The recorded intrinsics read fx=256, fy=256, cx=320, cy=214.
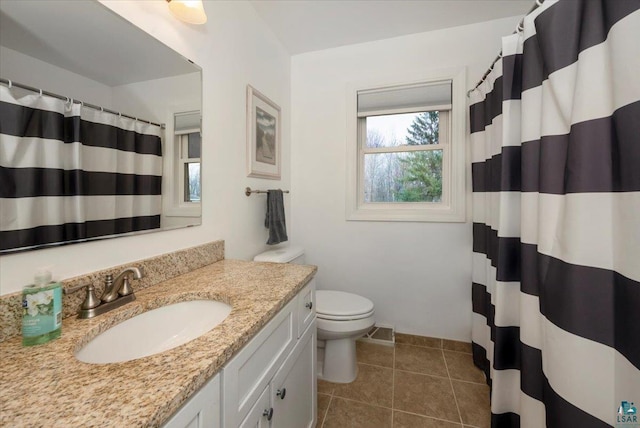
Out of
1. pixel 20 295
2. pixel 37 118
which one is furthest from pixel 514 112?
pixel 20 295

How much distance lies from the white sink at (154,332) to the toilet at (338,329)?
694mm

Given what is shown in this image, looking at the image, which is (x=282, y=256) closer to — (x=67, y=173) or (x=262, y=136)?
(x=262, y=136)

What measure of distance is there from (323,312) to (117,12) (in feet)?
5.17

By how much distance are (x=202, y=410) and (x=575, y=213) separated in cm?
105

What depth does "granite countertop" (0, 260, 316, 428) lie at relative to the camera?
0.38 metres

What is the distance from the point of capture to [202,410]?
1.66 ft

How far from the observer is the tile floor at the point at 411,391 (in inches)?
51.5

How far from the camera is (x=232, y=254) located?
1460mm

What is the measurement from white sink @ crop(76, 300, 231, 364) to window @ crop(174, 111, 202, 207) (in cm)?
46

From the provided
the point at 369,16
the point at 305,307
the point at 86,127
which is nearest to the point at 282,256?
the point at 305,307

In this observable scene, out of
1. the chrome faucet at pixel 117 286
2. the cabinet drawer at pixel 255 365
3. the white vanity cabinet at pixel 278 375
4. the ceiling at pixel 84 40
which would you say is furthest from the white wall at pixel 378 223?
the chrome faucet at pixel 117 286

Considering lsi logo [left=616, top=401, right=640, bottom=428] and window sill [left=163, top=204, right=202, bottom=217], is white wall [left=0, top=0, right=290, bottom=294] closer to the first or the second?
window sill [left=163, top=204, right=202, bottom=217]

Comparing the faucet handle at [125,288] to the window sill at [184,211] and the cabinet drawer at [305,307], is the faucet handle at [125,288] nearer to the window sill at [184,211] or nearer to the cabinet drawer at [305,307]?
the window sill at [184,211]

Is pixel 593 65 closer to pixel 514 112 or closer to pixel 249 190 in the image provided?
pixel 514 112
